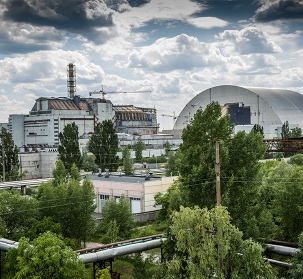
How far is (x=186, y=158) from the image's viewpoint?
18812mm

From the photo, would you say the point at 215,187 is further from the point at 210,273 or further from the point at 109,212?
the point at 109,212

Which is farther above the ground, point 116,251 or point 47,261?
point 47,261

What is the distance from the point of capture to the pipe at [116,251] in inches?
645

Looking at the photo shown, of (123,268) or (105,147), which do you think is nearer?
(123,268)

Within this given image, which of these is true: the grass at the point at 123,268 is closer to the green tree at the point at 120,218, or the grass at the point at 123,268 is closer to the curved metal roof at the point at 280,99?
the green tree at the point at 120,218

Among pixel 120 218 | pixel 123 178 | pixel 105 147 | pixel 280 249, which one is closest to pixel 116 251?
pixel 280 249

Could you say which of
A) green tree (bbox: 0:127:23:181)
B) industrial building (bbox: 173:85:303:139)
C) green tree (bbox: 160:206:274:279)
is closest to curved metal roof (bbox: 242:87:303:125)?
industrial building (bbox: 173:85:303:139)

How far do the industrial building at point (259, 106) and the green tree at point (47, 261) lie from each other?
6695 centimetres

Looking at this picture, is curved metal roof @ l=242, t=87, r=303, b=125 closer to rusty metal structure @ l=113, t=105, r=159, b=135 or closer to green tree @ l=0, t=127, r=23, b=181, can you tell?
rusty metal structure @ l=113, t=105, r=159, b=135

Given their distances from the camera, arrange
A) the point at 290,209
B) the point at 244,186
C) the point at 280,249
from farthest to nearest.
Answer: the point at 290,209
the point at 244,186
the point at 280,249

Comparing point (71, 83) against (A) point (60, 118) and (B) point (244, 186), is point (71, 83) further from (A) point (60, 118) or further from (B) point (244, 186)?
(B) point (244, 186)

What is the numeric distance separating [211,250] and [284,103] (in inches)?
2927

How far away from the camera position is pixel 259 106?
81875 millimetres

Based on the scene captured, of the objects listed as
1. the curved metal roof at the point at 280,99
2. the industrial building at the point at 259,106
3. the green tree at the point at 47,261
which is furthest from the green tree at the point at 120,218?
the curved metal roof at the point at 280,99
